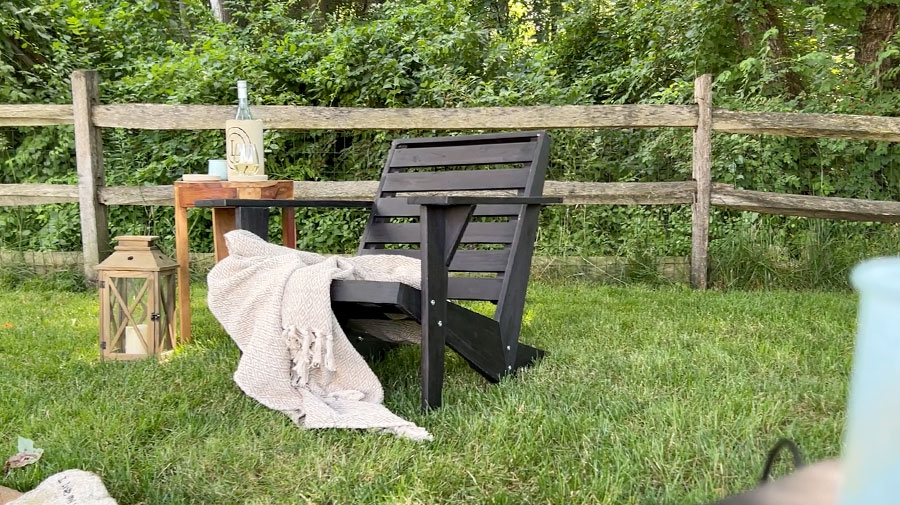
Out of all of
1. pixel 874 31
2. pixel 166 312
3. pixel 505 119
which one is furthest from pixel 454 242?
pixel 874 31

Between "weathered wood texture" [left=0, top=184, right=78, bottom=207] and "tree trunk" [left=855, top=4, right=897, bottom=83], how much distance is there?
21.4 ft

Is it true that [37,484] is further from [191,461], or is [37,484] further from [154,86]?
[154,86]

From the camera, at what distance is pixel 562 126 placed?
15.4 ft

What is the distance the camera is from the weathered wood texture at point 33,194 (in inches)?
190

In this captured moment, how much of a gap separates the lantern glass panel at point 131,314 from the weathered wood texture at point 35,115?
2.46m

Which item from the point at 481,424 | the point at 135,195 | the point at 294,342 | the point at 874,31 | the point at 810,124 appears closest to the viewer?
the point at 481,424

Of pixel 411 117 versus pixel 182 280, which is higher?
pixel 411 117

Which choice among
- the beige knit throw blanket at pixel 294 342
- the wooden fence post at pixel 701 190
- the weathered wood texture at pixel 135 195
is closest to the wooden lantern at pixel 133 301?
the beige knit throw blanket at pixel 294 342

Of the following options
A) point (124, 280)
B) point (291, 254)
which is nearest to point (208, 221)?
point (124, 280)

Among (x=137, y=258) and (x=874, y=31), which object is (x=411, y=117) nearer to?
(x=137, y=258)

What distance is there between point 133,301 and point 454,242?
151 centimetres

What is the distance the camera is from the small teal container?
39cm

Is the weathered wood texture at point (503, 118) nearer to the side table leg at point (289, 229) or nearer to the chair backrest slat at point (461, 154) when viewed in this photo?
the chair backrest slat at point (461, 154)

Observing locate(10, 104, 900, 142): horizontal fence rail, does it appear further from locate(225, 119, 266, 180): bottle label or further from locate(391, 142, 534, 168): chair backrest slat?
locate(225, 119, 266, 180): bottle label
